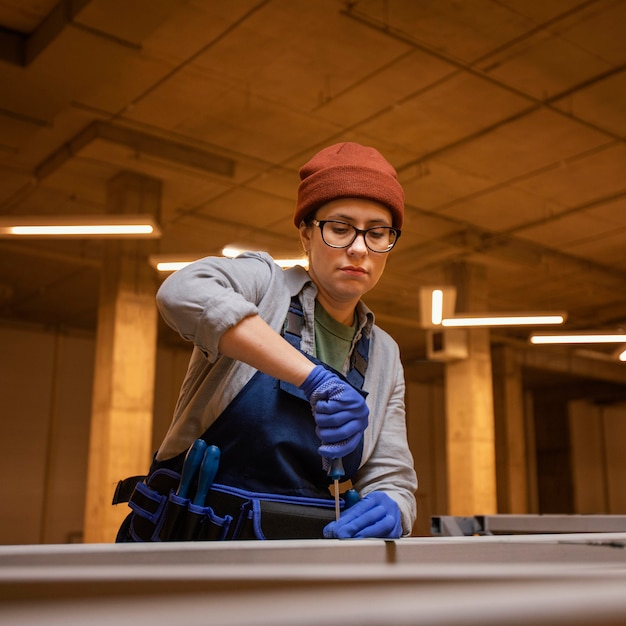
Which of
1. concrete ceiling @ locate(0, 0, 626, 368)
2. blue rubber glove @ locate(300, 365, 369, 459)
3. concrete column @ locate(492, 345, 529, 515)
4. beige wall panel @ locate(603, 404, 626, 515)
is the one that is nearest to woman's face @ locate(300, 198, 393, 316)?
blue rubber glove @ locate(300, 365, 369, 459)

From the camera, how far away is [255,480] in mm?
1568

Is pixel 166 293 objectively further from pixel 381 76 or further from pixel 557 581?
pixel 381 76

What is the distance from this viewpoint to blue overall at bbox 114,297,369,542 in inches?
58.3

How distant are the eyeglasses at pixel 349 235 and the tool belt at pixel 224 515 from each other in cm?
55

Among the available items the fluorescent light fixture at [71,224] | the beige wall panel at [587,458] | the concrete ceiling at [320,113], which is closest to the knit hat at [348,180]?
the concrete ceiling at [320,113]

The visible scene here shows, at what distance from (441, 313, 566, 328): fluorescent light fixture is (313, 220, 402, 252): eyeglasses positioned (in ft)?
23.6

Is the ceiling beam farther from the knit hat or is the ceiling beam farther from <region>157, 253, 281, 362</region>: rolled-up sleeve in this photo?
<region>157, 253, 281, 362</region>: rolled-up sleeve

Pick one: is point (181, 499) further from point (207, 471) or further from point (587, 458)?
point (587, 458)

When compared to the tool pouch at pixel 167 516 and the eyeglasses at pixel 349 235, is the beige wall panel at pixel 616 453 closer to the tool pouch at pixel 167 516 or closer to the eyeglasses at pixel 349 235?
the eyeglasses at pixel 349 235

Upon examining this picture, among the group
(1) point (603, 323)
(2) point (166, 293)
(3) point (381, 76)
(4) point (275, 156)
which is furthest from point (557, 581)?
(1) point (603, 323)

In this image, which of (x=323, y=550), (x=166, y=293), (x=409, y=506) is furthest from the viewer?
(x=409, y=506)

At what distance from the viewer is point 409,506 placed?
163 centimetres

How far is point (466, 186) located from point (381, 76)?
263cm

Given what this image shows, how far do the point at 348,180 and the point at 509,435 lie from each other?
14527mm
